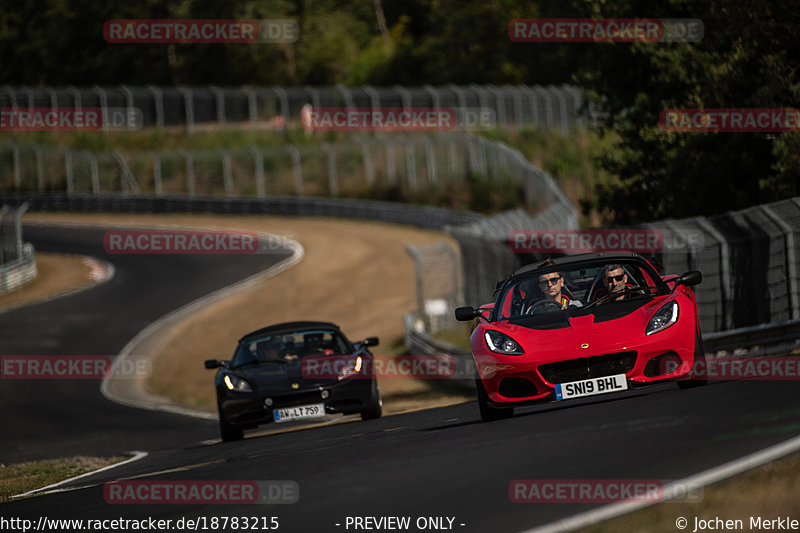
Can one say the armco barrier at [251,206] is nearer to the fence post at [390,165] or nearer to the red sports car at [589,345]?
the fence post at [390,165]

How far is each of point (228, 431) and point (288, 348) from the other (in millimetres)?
1433

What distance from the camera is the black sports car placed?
14336 millimetres

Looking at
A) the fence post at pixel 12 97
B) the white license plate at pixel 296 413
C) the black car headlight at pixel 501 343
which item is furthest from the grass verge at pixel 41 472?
the fence post at pixel 12 97

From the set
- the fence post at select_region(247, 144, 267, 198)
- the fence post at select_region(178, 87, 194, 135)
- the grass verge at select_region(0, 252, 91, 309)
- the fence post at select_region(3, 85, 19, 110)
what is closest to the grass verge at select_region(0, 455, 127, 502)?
the grass verge at select_region(0, 252, 91, 309)

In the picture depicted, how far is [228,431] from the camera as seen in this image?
14773mm

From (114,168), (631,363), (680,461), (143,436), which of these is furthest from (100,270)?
(680,461)

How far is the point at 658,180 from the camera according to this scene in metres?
27.1

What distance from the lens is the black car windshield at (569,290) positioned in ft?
36.1

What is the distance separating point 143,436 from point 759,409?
12037 millimetres

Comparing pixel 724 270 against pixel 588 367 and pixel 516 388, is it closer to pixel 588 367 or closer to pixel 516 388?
pixel 588 367

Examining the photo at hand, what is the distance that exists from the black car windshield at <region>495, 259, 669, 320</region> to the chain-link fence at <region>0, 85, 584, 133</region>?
45419mm

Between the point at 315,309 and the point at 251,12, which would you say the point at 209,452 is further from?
the point at 251,12

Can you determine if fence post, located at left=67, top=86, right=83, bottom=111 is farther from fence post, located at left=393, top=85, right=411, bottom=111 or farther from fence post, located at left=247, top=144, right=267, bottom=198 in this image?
fence post, located at left=393, top=85, right=411, bottom=111

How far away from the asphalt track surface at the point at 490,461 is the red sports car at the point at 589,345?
0.73 feet
